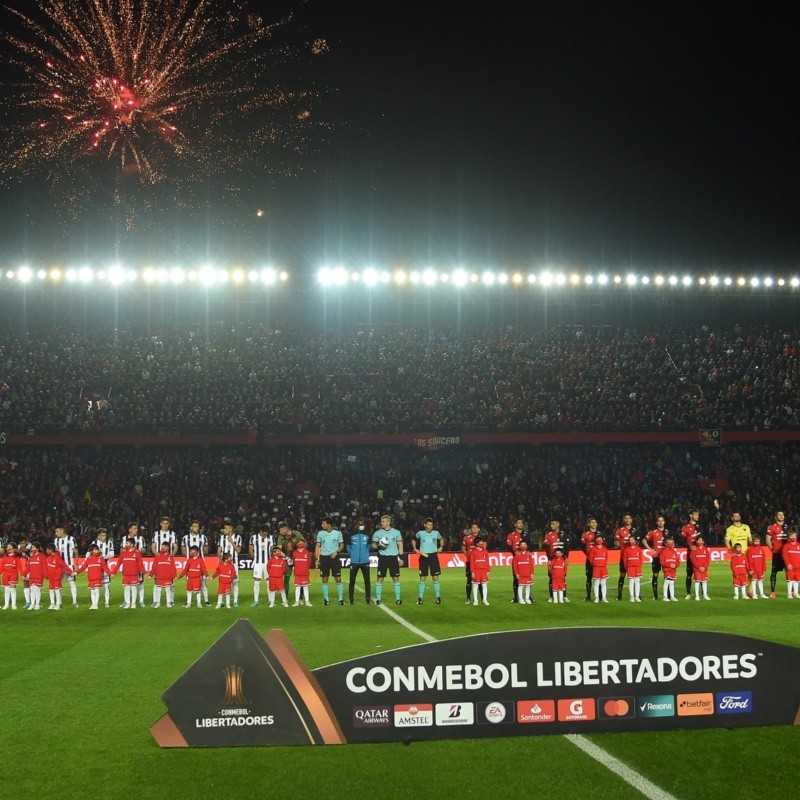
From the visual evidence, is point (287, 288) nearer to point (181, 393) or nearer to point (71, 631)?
point (181, 393)

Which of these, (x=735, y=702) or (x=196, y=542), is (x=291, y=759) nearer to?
(x=735, y=702)

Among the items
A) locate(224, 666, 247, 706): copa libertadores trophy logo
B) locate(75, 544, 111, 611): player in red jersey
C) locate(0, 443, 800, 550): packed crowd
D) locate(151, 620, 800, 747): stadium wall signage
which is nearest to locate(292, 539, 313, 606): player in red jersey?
locate(75, 544, 111, 611): player in red jersey

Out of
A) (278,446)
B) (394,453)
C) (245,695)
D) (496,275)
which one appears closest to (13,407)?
(278,446)

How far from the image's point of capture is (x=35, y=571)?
19.7 metres

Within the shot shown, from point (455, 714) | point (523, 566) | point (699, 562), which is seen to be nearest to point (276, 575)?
point (523, 566)

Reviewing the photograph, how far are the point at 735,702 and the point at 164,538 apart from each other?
1617cm

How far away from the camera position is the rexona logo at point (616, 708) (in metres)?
7.46

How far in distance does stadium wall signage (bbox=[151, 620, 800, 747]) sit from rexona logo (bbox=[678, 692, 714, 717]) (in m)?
0.01

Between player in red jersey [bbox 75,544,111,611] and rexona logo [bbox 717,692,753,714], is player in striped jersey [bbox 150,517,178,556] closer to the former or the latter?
player in red jersey [bbox 75,544,111,611]

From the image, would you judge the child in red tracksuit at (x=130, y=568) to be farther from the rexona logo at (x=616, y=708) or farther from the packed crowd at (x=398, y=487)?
the rexona logo at (x=616, y=708)

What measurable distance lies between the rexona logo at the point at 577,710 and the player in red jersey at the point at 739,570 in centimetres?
1365

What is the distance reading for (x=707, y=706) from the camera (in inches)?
300

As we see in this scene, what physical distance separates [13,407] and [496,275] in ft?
83.6

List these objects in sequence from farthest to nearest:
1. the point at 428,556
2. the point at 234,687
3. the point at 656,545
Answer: the point at 656,545 → the point at 428,556 → the point at 234,687
